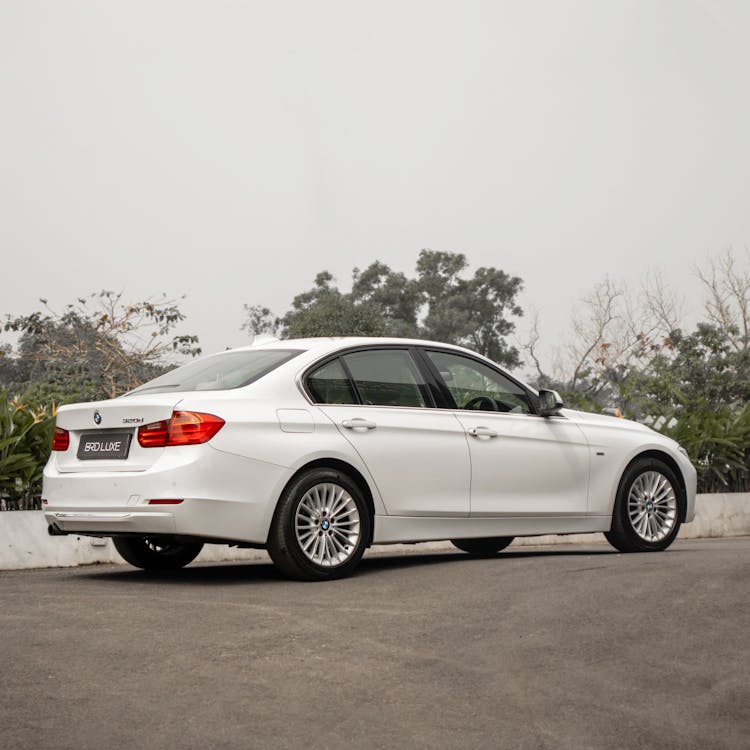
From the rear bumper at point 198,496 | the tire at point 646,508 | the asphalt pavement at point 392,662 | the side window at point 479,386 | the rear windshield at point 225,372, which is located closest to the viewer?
the asphalt pavement at point 392,662

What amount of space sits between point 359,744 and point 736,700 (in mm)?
1660

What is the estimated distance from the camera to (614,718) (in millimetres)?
5016

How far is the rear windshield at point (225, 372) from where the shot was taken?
28.3ft

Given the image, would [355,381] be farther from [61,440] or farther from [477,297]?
[477,297]

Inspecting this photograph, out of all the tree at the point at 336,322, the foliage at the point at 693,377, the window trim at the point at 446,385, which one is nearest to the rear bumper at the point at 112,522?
the window trim at the point at 446,385

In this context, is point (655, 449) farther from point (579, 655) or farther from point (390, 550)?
point (579, 655)

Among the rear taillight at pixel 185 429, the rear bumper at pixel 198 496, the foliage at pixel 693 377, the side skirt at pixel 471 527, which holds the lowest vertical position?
the side skirt at pixel 471 527

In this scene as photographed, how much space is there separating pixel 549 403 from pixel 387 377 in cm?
154

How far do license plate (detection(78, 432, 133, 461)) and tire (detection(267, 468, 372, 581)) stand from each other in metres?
1.11

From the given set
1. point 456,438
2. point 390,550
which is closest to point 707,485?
point 390,550

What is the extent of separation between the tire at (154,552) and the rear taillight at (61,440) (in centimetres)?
90

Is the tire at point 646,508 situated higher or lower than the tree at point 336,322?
lower

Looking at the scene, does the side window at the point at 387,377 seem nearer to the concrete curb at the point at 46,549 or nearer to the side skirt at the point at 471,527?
the side skirt at the point at 471,527

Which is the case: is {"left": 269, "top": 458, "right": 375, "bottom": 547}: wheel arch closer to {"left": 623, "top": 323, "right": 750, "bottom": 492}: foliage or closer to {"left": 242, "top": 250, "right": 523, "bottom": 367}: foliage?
{"left": 623, "top": 323, "right": 750, "bottom": 492}: foliage
